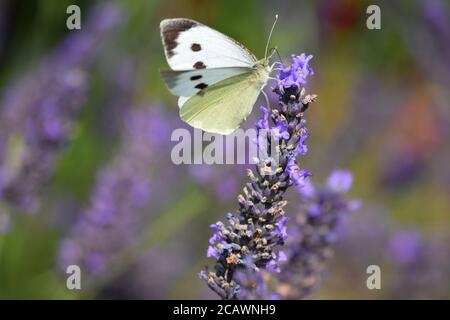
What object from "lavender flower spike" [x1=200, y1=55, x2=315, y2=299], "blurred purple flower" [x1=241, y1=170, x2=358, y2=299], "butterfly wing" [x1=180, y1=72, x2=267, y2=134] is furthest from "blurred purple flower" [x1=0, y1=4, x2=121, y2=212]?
"lavender flower spike" [x1=200, y1=55, x2=315, y2=299]

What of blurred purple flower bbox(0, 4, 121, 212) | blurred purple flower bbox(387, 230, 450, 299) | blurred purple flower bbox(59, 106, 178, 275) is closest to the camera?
blurred purple flower bbox(0, 4, 121, 212)

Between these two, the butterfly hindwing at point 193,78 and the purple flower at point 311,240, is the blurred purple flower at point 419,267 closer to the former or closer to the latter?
the purple flower at point 311,240

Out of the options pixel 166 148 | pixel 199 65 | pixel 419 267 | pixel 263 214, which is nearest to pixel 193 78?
pixel 199 65

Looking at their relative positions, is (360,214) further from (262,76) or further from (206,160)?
(262,76)

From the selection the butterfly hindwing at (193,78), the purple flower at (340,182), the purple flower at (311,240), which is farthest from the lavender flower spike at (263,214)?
the butterfly hindwing at (193,78)
